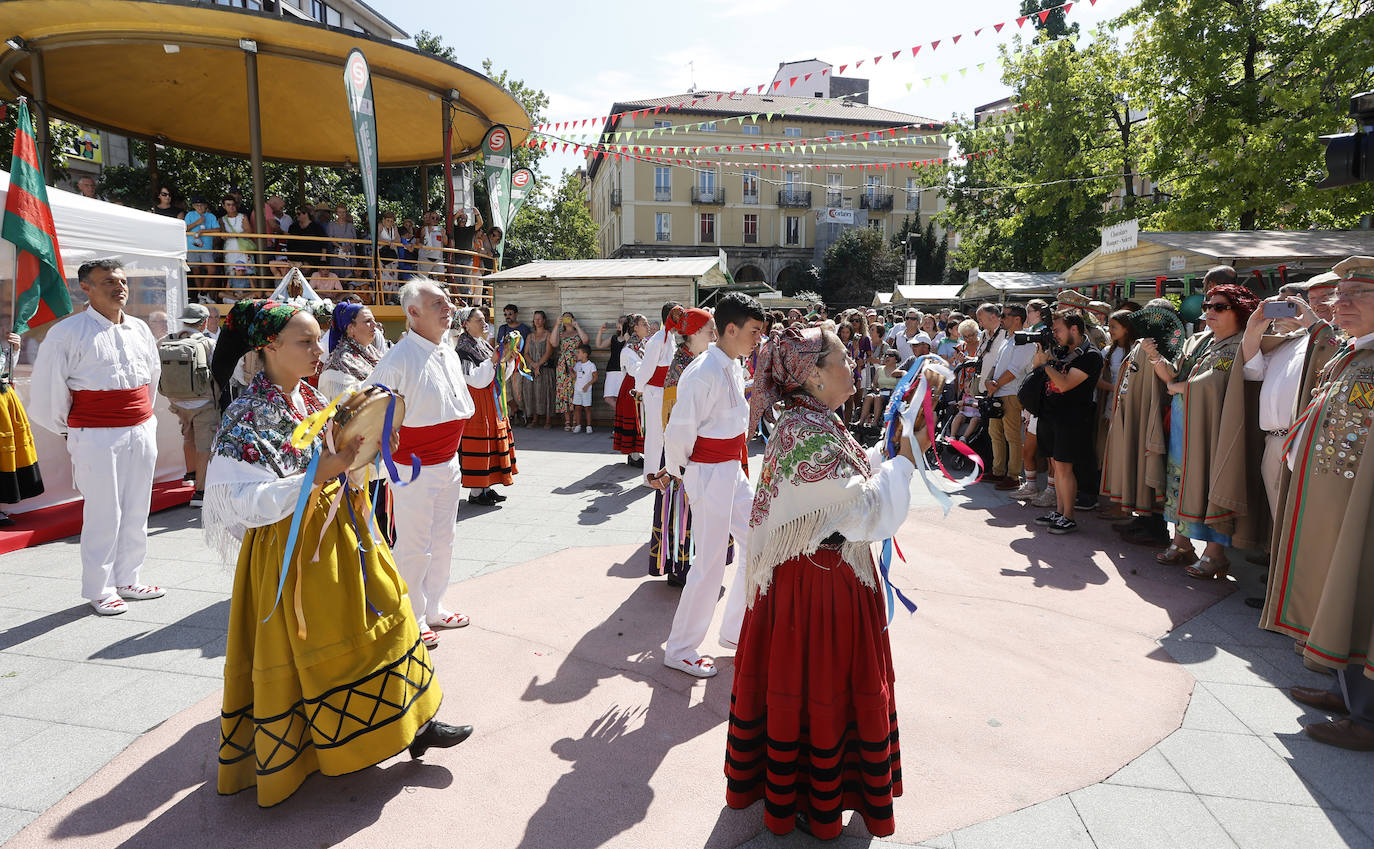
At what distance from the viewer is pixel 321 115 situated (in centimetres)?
1350

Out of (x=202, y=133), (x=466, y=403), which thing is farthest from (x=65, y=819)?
(x=202, y=133)

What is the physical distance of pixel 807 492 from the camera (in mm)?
2455

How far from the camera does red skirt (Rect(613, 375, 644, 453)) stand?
9562 mm

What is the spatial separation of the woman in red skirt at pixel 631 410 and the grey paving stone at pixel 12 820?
6.99 metres

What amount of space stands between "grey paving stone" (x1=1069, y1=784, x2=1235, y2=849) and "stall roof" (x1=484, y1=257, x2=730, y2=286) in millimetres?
10567

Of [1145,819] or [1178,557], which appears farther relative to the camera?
[1178,557]

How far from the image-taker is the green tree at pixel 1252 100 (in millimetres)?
Answer: 13359

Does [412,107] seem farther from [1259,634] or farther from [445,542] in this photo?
[1259,634]

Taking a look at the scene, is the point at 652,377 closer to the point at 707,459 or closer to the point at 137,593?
the point at 707,459

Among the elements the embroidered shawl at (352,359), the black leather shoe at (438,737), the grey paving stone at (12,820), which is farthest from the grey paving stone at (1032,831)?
the embroidered shawl at (352,359)

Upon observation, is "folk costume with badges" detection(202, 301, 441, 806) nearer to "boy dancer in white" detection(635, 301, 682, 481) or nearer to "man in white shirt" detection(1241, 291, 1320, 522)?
"man in white shirt" detection(1241, 291, 1320, 522)

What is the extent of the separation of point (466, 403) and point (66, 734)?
229 cm

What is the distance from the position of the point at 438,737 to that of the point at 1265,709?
3725 mm

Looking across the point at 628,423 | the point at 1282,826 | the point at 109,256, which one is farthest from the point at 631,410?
the point at 1282,826
